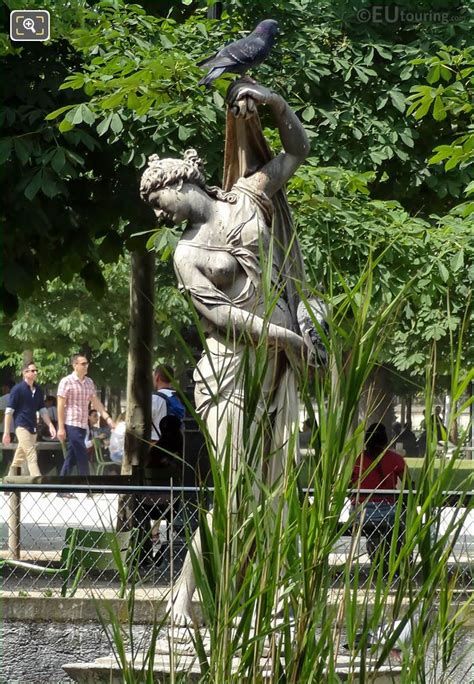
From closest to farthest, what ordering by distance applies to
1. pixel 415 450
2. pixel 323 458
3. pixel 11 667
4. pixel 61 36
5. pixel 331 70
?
pixel 323 458 < pixel 11 667 < pixel 61 36 < pixel 331 70 < pixel 415 450

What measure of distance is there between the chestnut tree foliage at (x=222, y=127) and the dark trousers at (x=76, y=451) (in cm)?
788

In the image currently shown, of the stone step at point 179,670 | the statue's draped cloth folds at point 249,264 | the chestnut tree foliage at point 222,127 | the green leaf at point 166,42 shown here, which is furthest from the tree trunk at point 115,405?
the stone step at point 179,670

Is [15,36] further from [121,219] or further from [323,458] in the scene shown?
[323,458]

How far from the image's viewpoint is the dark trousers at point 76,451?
20.9 meters

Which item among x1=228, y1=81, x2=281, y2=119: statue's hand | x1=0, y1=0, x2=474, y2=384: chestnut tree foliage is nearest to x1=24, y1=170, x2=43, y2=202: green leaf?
x1=0, y1=0, x2=474, y2=384: chestnut tree foliage

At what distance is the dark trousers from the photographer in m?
20.9

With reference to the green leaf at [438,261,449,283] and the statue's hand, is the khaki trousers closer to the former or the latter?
the green leaf at [438,261,449,283]

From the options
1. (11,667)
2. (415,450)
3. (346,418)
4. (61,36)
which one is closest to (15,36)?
(61,36)

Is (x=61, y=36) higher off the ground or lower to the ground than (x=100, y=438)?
higher

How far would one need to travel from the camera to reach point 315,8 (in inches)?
477

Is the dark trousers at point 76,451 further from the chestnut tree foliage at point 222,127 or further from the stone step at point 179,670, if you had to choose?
the stone step at point 179,670

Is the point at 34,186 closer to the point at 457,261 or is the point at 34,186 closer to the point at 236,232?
the point at 457,261

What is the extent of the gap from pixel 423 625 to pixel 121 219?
9550 mm

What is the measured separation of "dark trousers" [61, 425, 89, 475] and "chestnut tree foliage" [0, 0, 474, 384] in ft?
25.8
